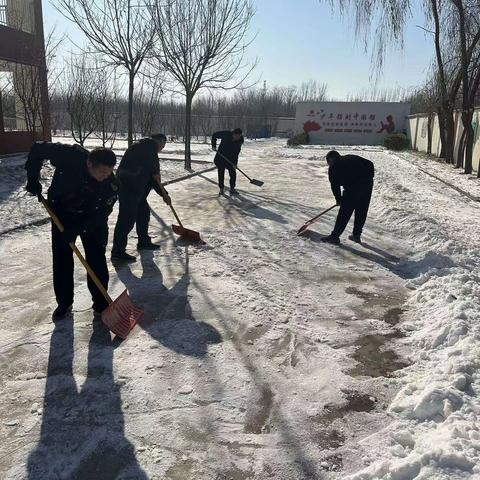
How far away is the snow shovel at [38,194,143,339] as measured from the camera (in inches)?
140

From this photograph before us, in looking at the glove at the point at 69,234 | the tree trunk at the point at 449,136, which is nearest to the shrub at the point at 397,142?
the tree trunk at the point at 449,136

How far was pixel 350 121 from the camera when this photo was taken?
30.7m

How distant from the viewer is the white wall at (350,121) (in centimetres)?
3036

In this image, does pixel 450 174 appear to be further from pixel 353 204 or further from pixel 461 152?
pixel 353 204

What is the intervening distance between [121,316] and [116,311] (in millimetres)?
59

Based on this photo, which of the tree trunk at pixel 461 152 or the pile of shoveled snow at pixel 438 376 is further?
the tree trunk at pixel 461 152

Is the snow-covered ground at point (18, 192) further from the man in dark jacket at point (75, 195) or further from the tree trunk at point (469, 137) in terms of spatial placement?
the tree trunk at point (469, 137)

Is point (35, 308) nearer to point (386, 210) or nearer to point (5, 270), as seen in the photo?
point (5, 270)

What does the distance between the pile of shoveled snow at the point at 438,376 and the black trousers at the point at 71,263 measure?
243 cm

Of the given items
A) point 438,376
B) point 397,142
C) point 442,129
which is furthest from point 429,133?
point 438,376

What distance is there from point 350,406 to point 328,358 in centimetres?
57

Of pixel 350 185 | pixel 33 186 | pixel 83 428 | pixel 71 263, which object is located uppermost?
pixel 33 186

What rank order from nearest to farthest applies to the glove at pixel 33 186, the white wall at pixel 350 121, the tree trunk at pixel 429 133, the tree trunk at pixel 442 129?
the glove at pixel 33 186 → the tree trunk at pixel 442 129 → the tree trunk at pixel 429 133 → the white wall at pixel 350 121

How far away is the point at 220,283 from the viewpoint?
4.76 meters
